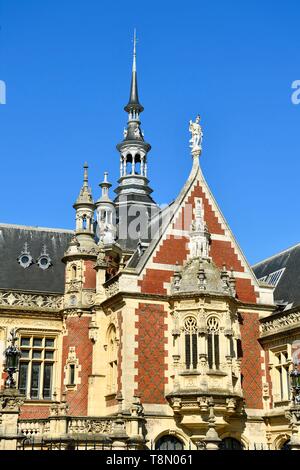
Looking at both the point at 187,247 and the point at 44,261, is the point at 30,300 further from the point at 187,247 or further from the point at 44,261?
the point at 187,247

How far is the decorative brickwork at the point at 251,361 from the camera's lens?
1323 inches

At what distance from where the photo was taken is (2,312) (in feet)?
116

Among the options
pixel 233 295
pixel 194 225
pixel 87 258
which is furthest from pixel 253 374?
pixel 87 258

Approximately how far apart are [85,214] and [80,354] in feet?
24.8

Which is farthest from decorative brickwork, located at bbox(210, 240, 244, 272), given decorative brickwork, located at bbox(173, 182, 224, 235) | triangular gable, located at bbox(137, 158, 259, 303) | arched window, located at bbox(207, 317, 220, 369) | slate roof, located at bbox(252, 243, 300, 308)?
arched window, located at bbox(207, 317, 220, 369)

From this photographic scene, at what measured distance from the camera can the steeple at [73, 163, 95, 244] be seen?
37188mm

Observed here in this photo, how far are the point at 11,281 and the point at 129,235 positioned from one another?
7.85 m

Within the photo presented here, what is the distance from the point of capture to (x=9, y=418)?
73.6ft

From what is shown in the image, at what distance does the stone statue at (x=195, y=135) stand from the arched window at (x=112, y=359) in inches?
408

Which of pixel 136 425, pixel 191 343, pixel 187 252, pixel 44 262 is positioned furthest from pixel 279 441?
pixel 44 262

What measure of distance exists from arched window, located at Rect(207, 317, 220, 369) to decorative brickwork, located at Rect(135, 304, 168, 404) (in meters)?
2.02

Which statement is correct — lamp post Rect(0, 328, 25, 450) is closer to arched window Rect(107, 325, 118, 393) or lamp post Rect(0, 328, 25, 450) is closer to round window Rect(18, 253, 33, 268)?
arched window Rect(107, 325, 118, 393)

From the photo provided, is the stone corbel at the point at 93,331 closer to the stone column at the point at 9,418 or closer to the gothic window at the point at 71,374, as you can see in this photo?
the gothic window at the point at 71,374
